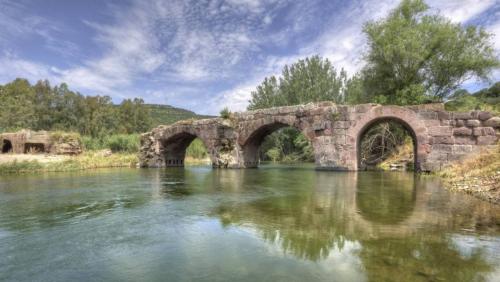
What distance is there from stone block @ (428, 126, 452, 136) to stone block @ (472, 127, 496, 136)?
914mm

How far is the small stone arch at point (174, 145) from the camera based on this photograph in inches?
933

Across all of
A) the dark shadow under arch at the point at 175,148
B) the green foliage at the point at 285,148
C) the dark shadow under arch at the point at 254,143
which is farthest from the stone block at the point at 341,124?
the green foliage at the point at 285,148

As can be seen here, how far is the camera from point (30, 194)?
31.8 ft

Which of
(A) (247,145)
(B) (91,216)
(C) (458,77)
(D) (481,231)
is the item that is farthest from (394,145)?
(B) (91,216)

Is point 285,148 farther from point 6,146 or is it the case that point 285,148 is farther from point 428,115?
point 6,146

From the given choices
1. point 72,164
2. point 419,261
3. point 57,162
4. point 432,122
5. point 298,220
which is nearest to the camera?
point 419,261

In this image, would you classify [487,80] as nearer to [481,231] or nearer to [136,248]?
[481,231]

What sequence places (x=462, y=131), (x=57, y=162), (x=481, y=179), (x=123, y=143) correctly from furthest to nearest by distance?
1. (x=123, y=143)
2. (x=57, y=162)
3. (x=462, y=131)
4. (x=481, y=179)

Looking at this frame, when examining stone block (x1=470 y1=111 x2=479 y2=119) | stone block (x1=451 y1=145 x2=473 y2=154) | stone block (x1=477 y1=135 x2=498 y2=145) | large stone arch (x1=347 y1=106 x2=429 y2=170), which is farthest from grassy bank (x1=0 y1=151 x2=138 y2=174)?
stone block (x1=477 y1=135 x2=498 y2=145)

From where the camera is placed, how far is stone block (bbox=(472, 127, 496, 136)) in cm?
1403

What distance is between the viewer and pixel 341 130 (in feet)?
55.8

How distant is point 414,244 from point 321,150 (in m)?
13.5

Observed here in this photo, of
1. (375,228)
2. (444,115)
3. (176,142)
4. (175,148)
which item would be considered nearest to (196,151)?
(175,148)

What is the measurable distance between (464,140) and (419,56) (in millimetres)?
8049
